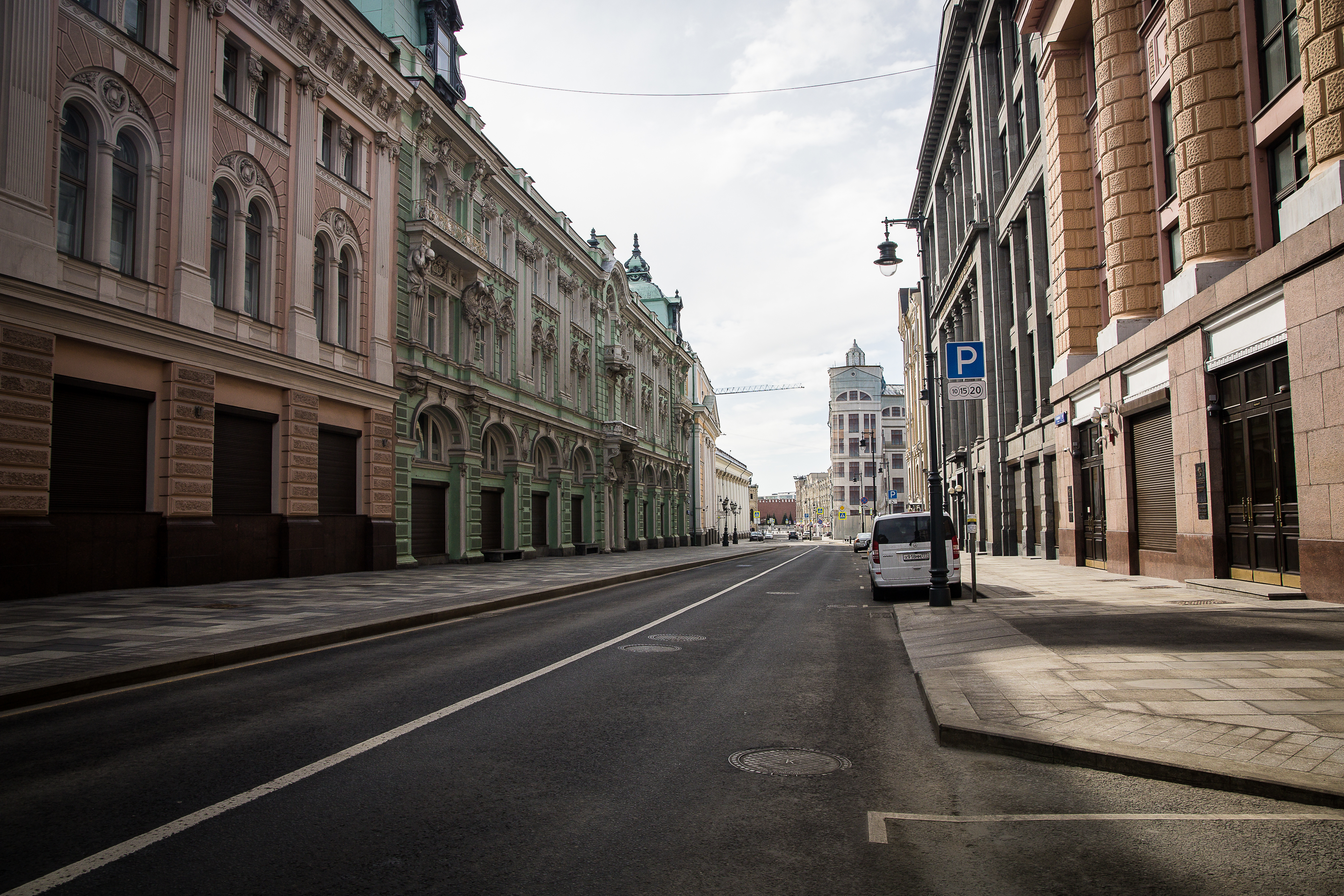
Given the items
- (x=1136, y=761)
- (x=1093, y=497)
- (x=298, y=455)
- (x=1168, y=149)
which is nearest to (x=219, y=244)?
(x=298, y=455)

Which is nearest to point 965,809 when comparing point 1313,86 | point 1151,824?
point 1151,824

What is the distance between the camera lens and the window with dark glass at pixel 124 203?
1645cm

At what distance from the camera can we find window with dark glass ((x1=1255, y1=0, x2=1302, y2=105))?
1379cm

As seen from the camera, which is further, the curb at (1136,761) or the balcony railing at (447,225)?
the balcony railing at (447,225)

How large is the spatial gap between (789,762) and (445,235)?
84.2 ft

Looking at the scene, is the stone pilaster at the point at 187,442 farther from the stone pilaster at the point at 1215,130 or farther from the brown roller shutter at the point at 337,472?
the stone pilaster at the point at 1215,130

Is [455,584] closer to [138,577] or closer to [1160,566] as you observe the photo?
[138,577]

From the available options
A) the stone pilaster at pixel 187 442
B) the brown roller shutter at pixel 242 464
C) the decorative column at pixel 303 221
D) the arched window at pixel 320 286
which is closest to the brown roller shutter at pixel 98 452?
the stone pilaster at pixel 187 442

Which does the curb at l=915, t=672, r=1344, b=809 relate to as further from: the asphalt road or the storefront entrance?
the storefront entrance

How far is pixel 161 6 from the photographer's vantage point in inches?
685

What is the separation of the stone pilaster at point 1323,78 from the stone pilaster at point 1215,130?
10.4 ft

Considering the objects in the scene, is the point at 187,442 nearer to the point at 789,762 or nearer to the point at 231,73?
the point at 231,73

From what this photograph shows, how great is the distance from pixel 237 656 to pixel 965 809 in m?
8.02

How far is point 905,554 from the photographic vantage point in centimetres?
1683
